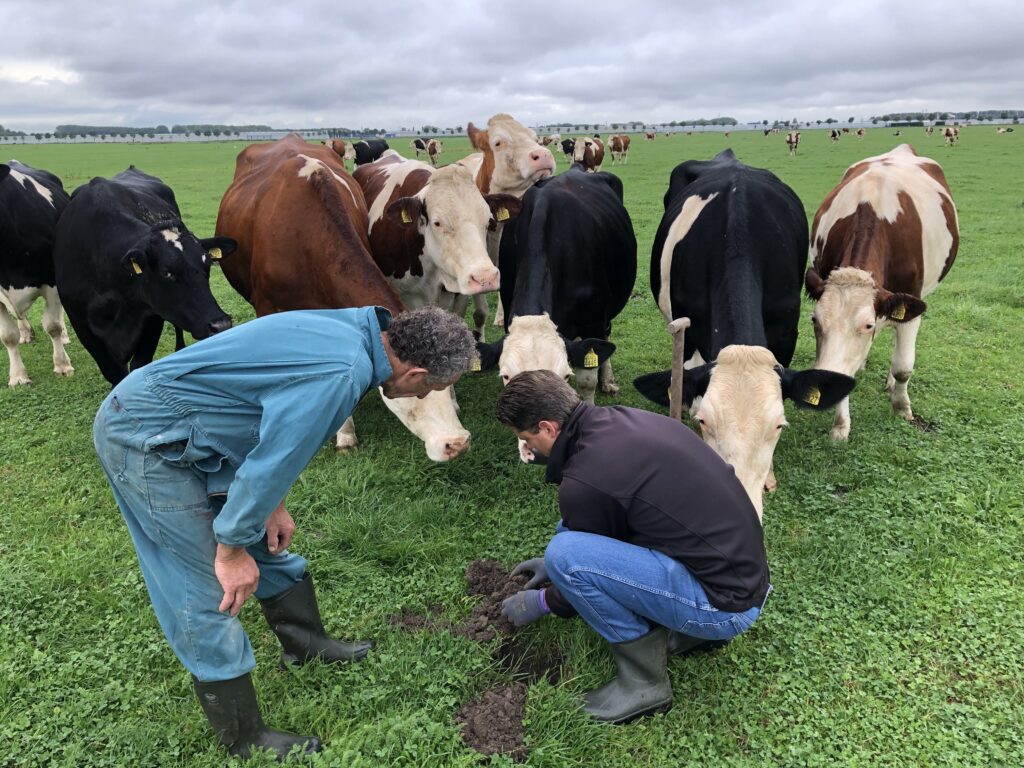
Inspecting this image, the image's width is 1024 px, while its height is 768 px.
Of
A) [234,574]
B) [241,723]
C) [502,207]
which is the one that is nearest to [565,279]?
[502,207]

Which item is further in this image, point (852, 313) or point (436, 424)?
point (852, 313)

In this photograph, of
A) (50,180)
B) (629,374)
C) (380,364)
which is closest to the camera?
(380,364)

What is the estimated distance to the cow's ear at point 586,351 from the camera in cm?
466

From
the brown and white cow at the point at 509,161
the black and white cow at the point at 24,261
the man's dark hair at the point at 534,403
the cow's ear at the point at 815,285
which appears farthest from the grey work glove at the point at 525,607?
the black and white cow at the point at 24,261

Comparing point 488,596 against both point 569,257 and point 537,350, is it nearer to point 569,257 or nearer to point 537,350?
point 537,350

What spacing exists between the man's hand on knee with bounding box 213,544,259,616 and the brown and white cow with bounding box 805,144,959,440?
3.96 metres

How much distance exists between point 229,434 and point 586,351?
283 centimetres

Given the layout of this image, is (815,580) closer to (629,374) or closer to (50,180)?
(629,374)

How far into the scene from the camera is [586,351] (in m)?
4.68

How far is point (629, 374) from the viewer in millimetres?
6840

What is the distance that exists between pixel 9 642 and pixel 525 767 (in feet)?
8.36

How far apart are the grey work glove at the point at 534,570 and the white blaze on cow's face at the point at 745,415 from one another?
1079 millimetres

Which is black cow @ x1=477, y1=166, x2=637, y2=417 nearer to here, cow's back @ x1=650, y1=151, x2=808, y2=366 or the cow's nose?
cow's back @ x1=650, y1=151, x2=808, y2=366

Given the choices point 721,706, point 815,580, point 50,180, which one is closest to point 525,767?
point 721,706
